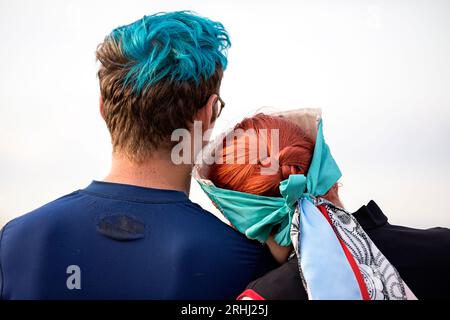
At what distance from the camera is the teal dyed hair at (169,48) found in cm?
279

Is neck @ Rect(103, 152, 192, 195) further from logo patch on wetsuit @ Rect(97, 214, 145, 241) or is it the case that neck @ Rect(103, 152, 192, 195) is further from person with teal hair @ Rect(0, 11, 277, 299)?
logo patch on wetsuit @ Rect(97, 214, 145, 241)

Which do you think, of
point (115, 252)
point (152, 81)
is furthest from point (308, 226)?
point (152, 81)

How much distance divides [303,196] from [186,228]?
19.9 inches

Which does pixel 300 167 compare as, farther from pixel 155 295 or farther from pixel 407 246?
pixel 155 295

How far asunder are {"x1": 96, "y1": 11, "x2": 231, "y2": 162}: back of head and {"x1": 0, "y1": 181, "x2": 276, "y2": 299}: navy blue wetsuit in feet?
0.85

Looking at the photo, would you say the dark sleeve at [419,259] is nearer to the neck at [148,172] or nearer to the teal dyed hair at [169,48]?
the neck at [148,172]

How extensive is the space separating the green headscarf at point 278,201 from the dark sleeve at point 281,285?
0.72ft

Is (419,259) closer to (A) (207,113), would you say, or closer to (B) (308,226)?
(B) (308,226)

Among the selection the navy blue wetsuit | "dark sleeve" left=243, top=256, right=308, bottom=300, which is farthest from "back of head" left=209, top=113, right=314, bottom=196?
"dark sleeve" left=243, top=256, right=308, bottom=300

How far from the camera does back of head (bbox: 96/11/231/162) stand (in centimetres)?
278

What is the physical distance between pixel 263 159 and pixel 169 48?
64 cm

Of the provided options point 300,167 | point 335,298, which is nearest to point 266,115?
point 300,167

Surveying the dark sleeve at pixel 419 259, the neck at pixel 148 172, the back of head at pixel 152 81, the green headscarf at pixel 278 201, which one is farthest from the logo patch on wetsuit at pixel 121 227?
the dark sleeve at pixel 419 259
